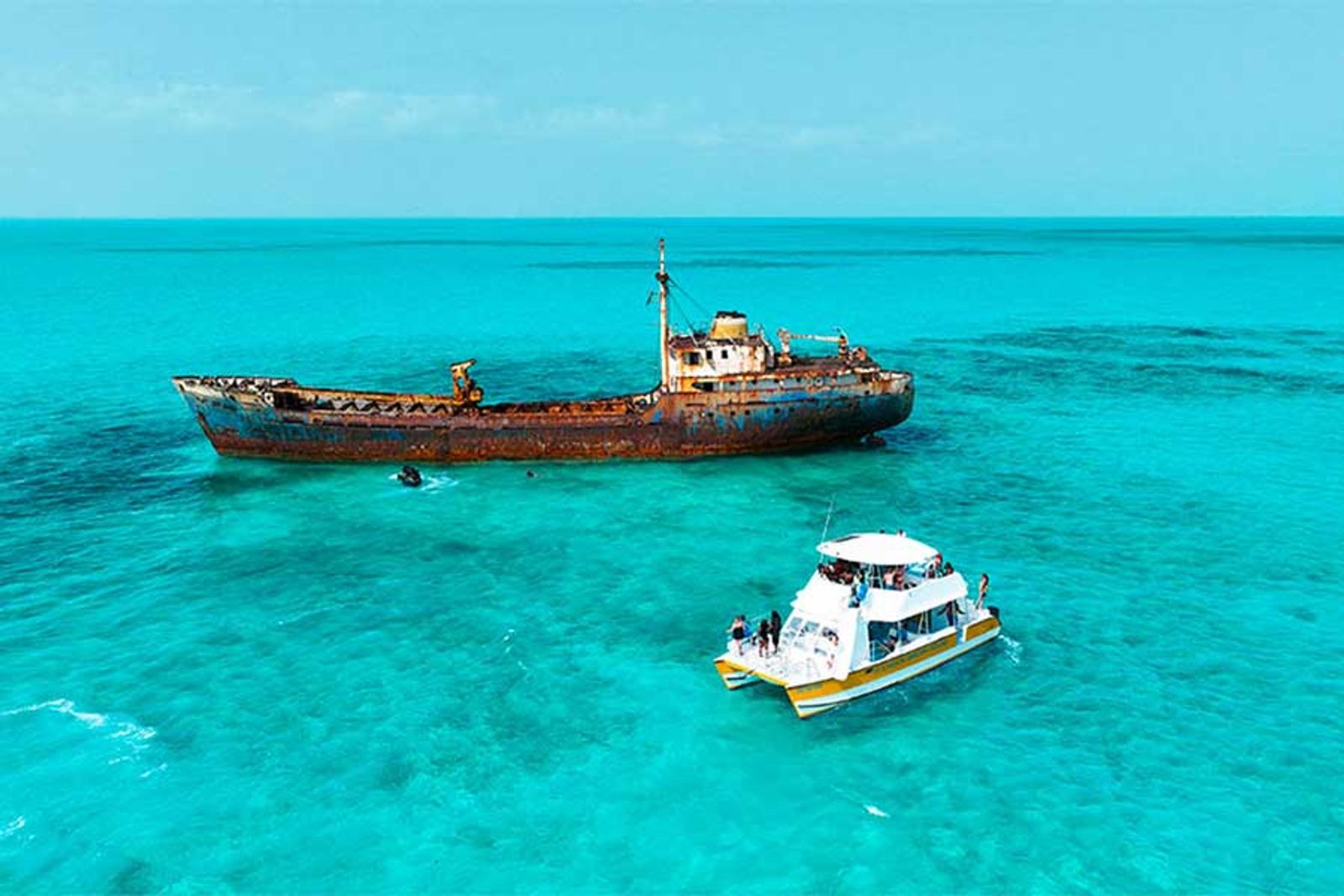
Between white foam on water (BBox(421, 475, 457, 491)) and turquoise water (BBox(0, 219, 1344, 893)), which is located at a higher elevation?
white foam on water (BBox(421, 475, 457, 491))

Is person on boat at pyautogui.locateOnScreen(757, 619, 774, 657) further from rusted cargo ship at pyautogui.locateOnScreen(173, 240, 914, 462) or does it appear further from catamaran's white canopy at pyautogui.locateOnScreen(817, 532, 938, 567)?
rusted cargo ship at pyautogui.locateOnScreen(173, 240, 914, 462)

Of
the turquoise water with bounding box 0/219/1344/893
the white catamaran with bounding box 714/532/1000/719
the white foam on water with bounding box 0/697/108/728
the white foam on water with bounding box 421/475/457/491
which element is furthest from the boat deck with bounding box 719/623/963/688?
the white foam on water with bounding box 421/475/457/491

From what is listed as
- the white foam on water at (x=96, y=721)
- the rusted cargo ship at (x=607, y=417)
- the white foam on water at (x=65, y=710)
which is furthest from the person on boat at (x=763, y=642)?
the rusted cargo ship at (x=607, y=417)

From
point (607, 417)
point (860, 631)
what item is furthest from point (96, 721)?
point (607, 417)

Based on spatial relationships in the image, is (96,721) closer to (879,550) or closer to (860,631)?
(860,631)

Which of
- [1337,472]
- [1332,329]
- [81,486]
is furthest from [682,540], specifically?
[1332,329]

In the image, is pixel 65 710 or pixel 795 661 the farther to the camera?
pixel 65 710
